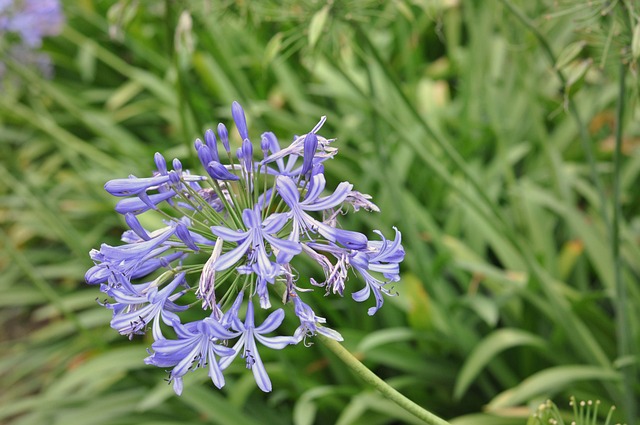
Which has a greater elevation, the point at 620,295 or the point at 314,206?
the point at 314,206

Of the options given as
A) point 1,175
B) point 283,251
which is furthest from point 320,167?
point 1,175

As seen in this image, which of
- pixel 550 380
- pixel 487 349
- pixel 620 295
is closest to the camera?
pixel 620 295

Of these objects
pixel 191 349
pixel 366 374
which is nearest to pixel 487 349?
pixel 366 374

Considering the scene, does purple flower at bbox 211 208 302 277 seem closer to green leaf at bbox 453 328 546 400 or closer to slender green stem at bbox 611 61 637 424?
slender green stem at bbox 611 61 637 424

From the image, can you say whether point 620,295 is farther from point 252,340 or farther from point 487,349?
point 252,340

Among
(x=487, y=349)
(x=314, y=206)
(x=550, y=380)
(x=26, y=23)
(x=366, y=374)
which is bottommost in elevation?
(x=550, y=380)

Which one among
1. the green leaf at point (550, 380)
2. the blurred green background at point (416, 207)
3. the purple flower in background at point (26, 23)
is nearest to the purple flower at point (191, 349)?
the blurred green background at point (416, 207)

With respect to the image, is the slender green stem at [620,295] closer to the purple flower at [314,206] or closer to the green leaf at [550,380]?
the green leaf at [550,380]

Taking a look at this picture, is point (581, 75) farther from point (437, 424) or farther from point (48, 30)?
point (48, 30)
